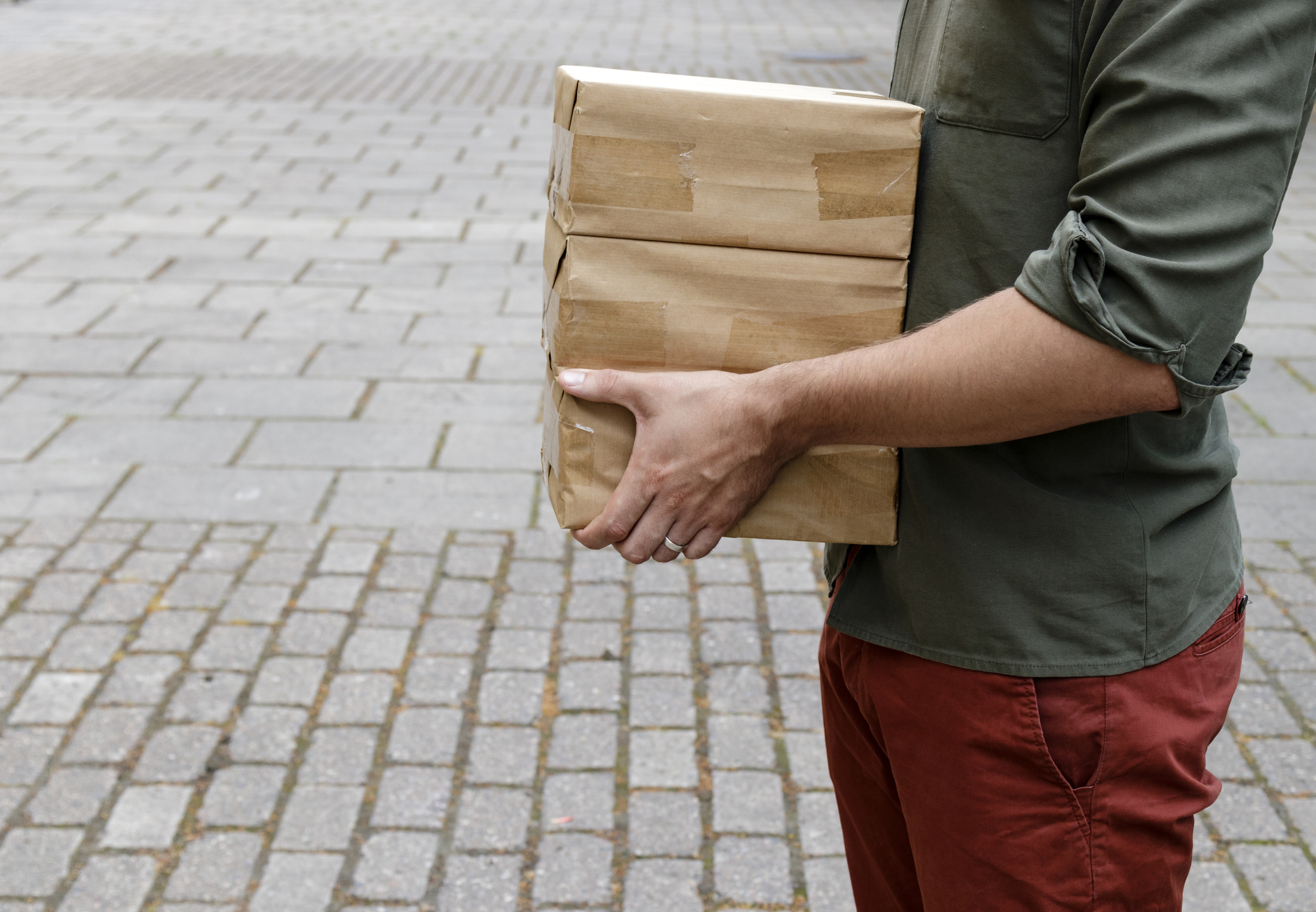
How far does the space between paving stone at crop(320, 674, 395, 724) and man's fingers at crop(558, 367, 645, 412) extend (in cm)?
185

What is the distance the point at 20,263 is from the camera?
5812mm

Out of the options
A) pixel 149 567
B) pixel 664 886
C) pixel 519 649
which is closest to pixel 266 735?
pixel 519 649

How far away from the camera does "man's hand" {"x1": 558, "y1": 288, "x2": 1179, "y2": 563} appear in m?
1.10

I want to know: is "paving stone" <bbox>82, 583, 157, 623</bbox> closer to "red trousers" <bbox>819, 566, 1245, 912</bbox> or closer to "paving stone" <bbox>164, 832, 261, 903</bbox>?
"paving stone" <bbox>164, 832, 261, 903</bbox>

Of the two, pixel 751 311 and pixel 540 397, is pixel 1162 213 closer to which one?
pixel 751 311

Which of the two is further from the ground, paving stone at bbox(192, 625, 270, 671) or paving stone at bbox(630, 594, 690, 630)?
paving stone at bbox(630, 594, 690, 630)

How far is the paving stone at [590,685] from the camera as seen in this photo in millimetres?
3006

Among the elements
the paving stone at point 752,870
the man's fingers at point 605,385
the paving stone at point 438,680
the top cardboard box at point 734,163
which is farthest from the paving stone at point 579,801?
the top cardboard box at point 734,163

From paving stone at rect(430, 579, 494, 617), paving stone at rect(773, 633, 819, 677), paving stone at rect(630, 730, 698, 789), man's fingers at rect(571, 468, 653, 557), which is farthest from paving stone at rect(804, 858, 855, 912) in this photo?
man's fingers at rect(571, 468, 653, 557)

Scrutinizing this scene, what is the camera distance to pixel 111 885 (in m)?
2.43

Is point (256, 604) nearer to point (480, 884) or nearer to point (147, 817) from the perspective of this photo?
point (147, 817)

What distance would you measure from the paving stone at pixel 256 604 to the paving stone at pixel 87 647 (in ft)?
0.87

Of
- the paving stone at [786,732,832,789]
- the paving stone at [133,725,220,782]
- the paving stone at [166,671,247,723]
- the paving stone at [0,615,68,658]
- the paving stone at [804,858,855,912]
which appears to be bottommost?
the paving stone at [0,615,68,658]

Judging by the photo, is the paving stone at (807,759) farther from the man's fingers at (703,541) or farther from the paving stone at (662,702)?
the man's fingers at (703,541)
